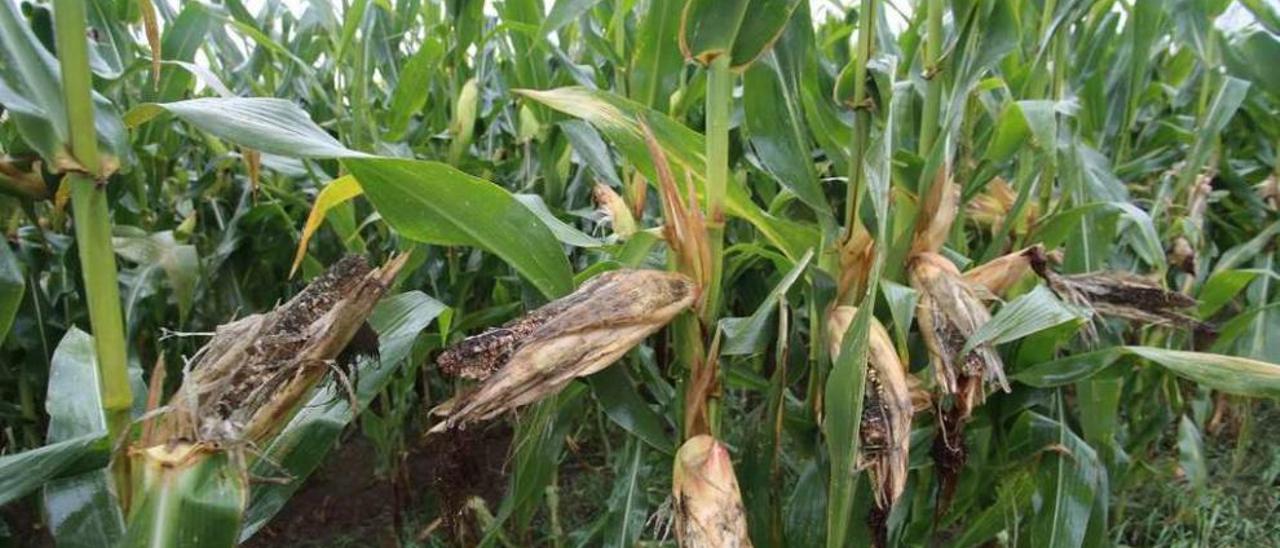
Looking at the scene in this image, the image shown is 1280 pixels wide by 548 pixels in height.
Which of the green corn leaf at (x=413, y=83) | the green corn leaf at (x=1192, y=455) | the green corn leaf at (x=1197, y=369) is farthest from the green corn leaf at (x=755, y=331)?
the green corn leaf at (x=1192, y=455)

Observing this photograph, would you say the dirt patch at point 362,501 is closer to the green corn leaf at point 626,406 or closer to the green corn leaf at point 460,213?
the green corn leaf at point 626,406

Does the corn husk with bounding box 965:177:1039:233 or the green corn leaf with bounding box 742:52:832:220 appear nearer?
the green corn leaf with bounding box 742:52:832:220

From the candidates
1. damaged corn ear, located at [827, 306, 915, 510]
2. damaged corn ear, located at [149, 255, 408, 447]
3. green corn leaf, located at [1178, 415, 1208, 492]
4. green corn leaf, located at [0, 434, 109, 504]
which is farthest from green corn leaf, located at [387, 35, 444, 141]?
green corn leaf, located at [1178, 415, 1208, 492]

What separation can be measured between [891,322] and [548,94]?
492mm

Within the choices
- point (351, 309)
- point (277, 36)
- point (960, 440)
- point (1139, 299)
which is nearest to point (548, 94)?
point (351, 309)

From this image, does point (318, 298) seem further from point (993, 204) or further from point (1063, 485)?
point (993, 204)

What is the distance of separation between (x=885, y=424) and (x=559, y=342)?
0.33m

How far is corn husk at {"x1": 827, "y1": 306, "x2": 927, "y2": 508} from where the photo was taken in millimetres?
906

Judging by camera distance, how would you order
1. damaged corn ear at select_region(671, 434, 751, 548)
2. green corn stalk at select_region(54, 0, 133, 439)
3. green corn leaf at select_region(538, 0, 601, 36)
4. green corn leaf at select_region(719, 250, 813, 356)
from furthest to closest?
green corn leaf at select_region(538, 0, 601, 36)
green corn leaf at select_region(719, 250, 813, 356)
damaged corn ear at select_region(671, 434, 751, 548)
green corn stalk at select_region(54, 0, 133, 439)

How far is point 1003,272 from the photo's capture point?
111 centimetres

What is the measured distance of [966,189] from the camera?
1335mm

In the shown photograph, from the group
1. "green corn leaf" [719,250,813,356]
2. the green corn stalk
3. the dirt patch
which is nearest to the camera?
the green corn stalk

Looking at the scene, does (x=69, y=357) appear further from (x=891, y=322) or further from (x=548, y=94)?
(x=891, y=322)

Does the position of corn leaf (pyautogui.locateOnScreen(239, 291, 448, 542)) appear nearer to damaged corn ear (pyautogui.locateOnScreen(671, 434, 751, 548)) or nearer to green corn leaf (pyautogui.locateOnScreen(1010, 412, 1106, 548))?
damaged corn ear (pyautogui.locateOnScreen(671, 434, 751, 548))
